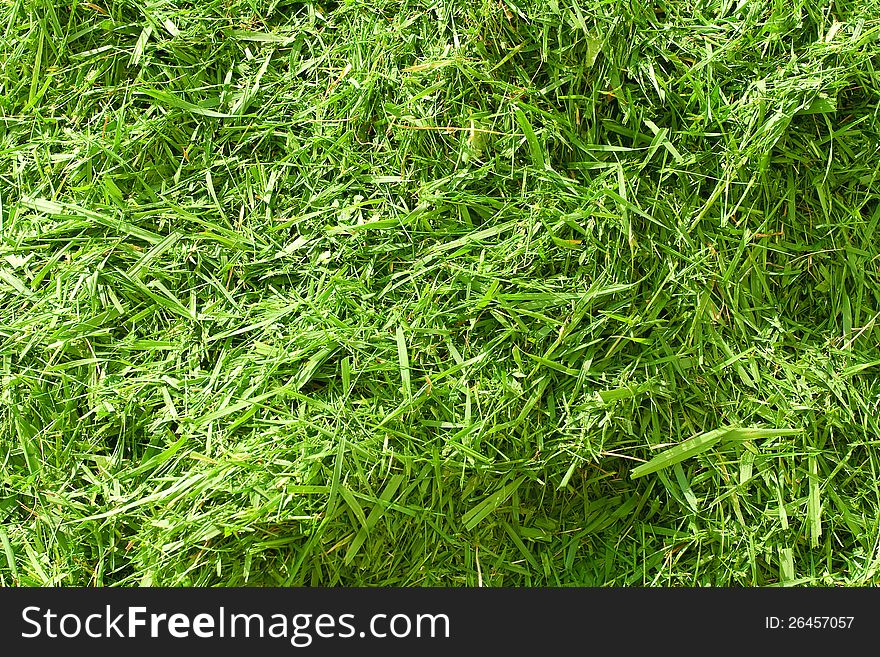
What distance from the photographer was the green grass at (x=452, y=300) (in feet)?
4.32

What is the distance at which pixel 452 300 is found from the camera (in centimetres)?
137

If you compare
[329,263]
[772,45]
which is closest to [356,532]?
[329,263]

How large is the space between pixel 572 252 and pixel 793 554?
62cm

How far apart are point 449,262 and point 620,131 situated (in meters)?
0.38

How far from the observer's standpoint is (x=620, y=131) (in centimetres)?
143

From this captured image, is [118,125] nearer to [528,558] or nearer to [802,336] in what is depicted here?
[528,558]

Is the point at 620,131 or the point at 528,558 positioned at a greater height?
the point at 620,131

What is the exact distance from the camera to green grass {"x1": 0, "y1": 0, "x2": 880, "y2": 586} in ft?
4.32

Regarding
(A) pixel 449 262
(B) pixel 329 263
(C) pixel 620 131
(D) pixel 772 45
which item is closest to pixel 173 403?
(B) pixel 329 263

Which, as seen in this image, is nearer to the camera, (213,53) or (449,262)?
(449,262)

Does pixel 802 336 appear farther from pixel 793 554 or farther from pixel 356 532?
pixel 356 532

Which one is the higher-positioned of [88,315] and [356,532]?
[88,315]

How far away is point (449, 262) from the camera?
138 cm

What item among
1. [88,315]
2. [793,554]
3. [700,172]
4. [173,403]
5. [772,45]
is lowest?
[793,554]
